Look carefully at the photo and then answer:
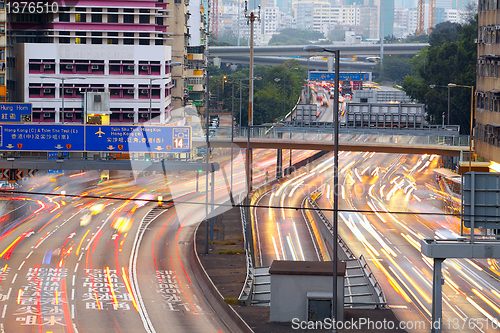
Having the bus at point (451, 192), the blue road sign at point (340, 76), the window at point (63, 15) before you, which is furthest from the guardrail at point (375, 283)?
the blue road sign at point (340, 76)

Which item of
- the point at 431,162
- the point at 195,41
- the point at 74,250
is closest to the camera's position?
the point at 74,250

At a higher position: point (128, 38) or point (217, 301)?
point (128, 38)

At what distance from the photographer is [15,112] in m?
46.6

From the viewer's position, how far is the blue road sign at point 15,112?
4647 centimetres

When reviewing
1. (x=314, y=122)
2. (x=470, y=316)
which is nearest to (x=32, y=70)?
(x=314, y=122)

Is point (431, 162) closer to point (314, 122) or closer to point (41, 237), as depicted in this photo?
point (314, 122)

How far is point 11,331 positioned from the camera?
1106 inches

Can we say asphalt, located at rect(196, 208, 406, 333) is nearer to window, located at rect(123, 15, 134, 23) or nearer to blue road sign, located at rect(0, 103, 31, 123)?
blue road sign, located at rect(0, 103, 31, 123)

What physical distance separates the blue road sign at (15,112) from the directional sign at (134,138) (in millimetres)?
7263

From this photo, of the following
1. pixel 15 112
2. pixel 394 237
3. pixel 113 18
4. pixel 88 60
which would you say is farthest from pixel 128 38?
pixel 394 237

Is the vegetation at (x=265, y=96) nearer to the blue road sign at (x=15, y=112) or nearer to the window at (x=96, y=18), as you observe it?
the window at (x=96, y=18)

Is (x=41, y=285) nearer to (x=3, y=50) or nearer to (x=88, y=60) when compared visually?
(x=3, y=50)

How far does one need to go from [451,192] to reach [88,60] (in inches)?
1813

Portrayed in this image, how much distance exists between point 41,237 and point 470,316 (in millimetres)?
30214
